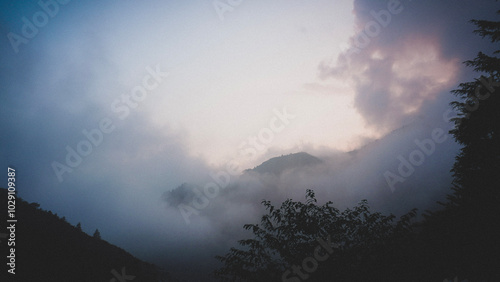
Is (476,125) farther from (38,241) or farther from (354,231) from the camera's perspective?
(38,241)

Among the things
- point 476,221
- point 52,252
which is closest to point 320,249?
point 476,221

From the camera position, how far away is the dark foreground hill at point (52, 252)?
34.0 metres

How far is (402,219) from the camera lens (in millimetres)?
7328

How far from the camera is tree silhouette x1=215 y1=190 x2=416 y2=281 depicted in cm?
667

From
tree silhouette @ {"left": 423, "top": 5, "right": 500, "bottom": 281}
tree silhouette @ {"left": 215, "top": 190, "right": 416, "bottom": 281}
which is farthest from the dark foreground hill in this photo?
tree silhouette @ {"left": 423, "top": 5, "right": 500, "bottom": 281}

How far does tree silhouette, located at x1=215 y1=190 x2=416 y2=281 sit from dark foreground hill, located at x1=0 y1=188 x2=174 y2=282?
Result: 25.8m

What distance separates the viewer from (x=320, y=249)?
754cm

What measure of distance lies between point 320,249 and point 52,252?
62923 millimetres

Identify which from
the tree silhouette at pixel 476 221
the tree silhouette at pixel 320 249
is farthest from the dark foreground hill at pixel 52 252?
the tree silhouette at pixel 476 221

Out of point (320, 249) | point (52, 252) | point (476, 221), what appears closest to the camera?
point (476, 221)

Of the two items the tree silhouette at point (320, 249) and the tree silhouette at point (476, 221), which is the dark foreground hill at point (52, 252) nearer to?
the tree silhouette at point (320, 249)

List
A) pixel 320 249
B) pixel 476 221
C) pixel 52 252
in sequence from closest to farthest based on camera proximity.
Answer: pixel 476 221 < pixel 320 249 < pixel 52 252

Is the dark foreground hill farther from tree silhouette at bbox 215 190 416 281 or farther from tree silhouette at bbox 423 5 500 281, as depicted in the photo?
tree silhouette at bbox 423 5 500 281

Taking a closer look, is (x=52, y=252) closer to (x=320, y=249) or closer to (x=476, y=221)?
(x=320, y=249)
